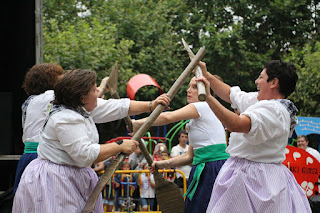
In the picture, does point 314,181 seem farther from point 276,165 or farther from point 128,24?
point 128,24

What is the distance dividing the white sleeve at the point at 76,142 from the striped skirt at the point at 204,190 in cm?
140

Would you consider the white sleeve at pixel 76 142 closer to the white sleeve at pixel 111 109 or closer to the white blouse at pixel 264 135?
the white sleeve at pixel 111 109

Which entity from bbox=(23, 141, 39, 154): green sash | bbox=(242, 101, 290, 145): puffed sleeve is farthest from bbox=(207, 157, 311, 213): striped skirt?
bbox=(23, 141, 39, 154): green sash

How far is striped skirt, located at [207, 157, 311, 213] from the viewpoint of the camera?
2965 millimetres

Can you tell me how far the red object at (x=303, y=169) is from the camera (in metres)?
6.63

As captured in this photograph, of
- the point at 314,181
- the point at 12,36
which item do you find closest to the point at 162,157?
the point at 314,181

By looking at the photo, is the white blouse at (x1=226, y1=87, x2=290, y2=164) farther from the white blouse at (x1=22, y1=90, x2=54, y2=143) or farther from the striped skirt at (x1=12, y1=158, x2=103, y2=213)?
the white blouse at (x1=22, y1=90, x2=54, y2=143)

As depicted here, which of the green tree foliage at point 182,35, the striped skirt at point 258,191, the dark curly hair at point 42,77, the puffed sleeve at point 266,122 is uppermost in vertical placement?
the green tree foliage at point 182,35

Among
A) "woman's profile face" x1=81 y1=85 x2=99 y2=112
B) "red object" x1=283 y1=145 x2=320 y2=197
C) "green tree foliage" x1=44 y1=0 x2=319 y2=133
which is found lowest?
"red object" x1=283 y1=145 x2=320 y2=197

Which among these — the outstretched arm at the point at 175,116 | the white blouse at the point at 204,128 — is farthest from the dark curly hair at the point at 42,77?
the white blouse at the point at 204,128

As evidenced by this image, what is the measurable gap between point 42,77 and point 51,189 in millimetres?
1293

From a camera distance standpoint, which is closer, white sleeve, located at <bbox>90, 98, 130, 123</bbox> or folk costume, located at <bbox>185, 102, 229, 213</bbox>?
white sleeve, located at <bbox>90, 98, 130, 123</bbox>

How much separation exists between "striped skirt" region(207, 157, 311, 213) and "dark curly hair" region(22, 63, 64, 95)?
5.39ft

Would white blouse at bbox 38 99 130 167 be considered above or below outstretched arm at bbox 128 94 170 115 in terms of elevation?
below
